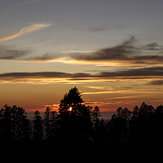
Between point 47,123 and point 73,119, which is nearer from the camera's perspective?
point 73,119

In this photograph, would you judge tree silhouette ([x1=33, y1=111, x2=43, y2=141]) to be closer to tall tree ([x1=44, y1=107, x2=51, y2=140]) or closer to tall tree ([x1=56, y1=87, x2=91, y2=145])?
tall tree ([x1=44, y1=107, x2=51, y2=140])

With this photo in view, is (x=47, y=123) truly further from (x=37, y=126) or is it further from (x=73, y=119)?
(x=73, y=119)

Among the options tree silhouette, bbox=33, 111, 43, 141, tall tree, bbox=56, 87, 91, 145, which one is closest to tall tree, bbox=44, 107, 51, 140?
tree silhouette, bbox=33, 111, 43, 141

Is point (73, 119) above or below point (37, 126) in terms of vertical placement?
above

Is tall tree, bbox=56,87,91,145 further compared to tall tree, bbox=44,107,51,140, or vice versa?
tall tree, bbox=44,107,51,140

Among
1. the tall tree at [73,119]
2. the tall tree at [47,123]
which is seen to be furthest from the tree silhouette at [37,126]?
the tall tree at [73,119]

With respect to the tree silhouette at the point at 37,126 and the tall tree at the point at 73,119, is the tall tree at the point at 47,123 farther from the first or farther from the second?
the tall tree at the point at 73,119

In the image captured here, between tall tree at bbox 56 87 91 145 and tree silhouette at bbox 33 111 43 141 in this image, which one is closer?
tall tree at bbox 56 87 91 145

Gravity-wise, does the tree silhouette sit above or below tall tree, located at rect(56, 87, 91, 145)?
below

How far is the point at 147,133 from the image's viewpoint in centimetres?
4962

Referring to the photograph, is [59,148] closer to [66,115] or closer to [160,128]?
[66,115]

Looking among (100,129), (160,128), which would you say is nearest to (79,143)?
(160,128)

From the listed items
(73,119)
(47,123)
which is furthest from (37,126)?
(73,119)

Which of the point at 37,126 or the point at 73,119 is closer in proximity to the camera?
the point at 73,119
